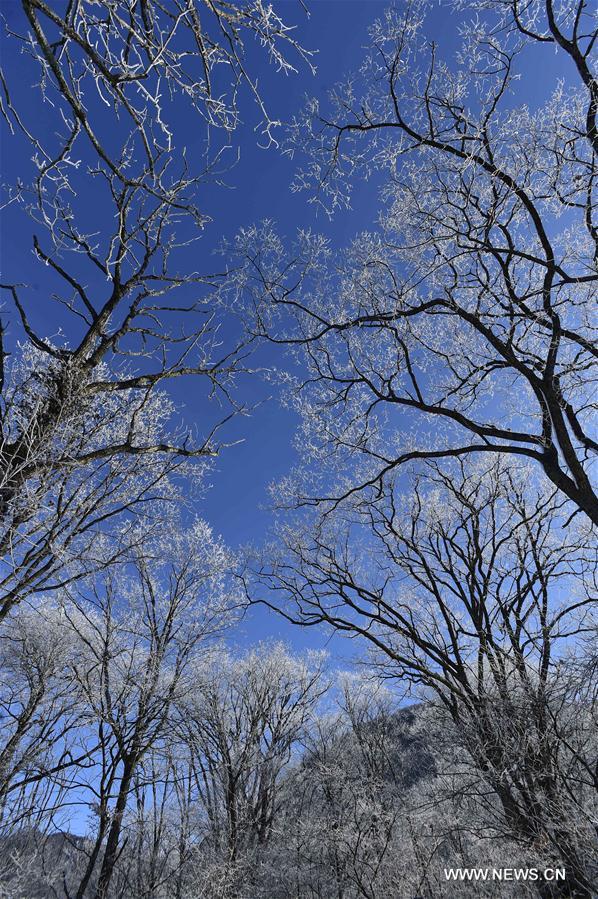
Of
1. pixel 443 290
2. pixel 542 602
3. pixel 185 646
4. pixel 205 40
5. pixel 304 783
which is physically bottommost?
pixel 304 783

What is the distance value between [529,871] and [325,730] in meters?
19.5

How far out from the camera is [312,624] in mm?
9547

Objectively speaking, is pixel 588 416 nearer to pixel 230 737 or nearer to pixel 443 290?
pixel 443 290

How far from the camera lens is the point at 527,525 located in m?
9.34

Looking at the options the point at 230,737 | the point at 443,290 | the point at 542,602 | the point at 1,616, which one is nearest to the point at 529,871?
the point at 542,602

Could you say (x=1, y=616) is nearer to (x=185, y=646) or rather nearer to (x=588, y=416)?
(x=588, y=416)

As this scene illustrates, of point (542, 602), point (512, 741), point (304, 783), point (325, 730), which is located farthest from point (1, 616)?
point (325, 730)

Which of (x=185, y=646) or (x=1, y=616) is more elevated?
(x=185, y=646)

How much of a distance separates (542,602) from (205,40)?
9.90 m

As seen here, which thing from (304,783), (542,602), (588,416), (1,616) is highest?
(588,416)

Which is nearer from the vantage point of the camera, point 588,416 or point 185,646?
point 588,416

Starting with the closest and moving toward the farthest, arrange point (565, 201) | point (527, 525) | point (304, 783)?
point (565, 201), point (527, 525), point (304, 783)

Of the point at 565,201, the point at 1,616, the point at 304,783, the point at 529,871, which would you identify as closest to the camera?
the point at 1,616

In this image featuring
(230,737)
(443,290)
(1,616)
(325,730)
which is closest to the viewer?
(1,616)
